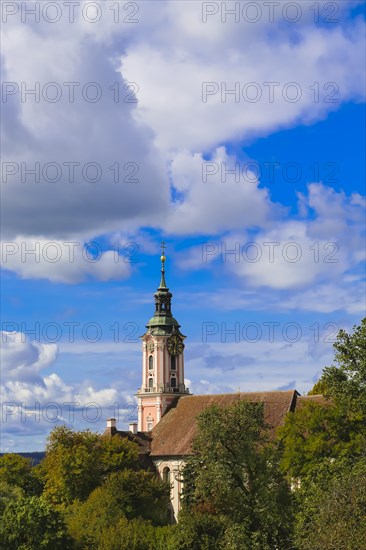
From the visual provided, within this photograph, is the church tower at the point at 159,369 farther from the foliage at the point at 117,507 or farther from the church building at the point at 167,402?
the foliage at the point at 117,507

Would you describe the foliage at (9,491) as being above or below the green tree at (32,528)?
above

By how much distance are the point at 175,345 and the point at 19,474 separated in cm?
2664

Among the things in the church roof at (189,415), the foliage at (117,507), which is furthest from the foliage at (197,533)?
the church roof at (189,415)

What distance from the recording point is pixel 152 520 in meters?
58.2

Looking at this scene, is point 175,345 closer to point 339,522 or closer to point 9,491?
point 9,491

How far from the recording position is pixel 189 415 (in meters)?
88.1

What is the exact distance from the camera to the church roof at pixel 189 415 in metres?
79.4

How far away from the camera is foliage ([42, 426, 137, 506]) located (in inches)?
2680

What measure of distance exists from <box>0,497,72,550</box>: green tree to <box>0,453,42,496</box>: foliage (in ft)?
96.0

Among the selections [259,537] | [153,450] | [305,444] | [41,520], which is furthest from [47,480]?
[259,537]

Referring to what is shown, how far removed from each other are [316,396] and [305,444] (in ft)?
56.5

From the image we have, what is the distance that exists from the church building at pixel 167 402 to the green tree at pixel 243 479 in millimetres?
34167

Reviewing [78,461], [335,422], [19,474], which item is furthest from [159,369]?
[335,422]

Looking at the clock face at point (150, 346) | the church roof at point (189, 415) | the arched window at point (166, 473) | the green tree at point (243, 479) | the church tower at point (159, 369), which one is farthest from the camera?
the clock face at point (150, 346)
